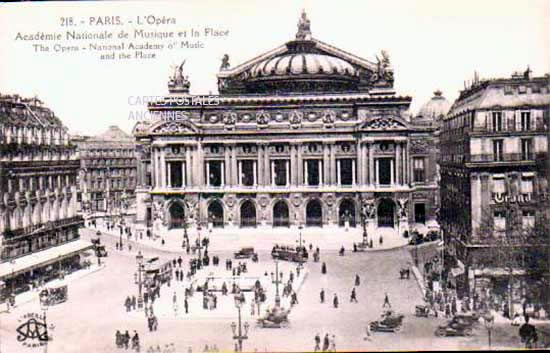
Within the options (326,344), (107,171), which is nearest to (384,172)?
(326,344)

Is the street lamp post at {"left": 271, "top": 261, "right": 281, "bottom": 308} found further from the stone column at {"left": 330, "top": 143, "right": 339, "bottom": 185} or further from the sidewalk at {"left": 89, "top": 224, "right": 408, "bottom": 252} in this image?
the stone column at {"left": 330, "top": 143, "right": 339, "bottom": 185}

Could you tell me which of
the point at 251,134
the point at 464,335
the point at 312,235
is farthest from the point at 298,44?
the point at 464,335

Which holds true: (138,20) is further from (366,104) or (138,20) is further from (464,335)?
(464,335)

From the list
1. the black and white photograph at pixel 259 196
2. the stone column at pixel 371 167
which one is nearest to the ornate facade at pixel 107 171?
the black and white photograph at pixel 259 196

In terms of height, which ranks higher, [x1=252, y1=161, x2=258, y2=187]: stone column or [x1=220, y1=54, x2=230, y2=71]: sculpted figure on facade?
[x1=220, y1=54, x2=230, y2=71]: sculpted figure on facade

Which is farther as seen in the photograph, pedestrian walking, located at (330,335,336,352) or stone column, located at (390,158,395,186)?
stone column, located at (390,158,395,186)

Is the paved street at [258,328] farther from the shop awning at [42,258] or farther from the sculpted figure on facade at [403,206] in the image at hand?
the sculpted figure on facade at [403,206]

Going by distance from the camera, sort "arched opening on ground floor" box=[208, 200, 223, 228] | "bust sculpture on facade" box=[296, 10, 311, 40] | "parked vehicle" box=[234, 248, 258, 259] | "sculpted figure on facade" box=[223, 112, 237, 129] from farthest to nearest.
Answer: "sculpted figure on facade" box=[223, 112, 237, 129]
"arched opening on ground floor" box=[208, 200, 223, 228]
"parked vehicle" box=[234, 248, 258, 259]
"bust sculpture on facade" box=[296, 10, 311, 40]

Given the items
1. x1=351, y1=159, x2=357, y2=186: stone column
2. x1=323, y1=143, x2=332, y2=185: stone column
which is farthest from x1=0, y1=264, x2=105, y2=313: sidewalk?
x1=351, y1=159, x2=357, y2=186: stone column
